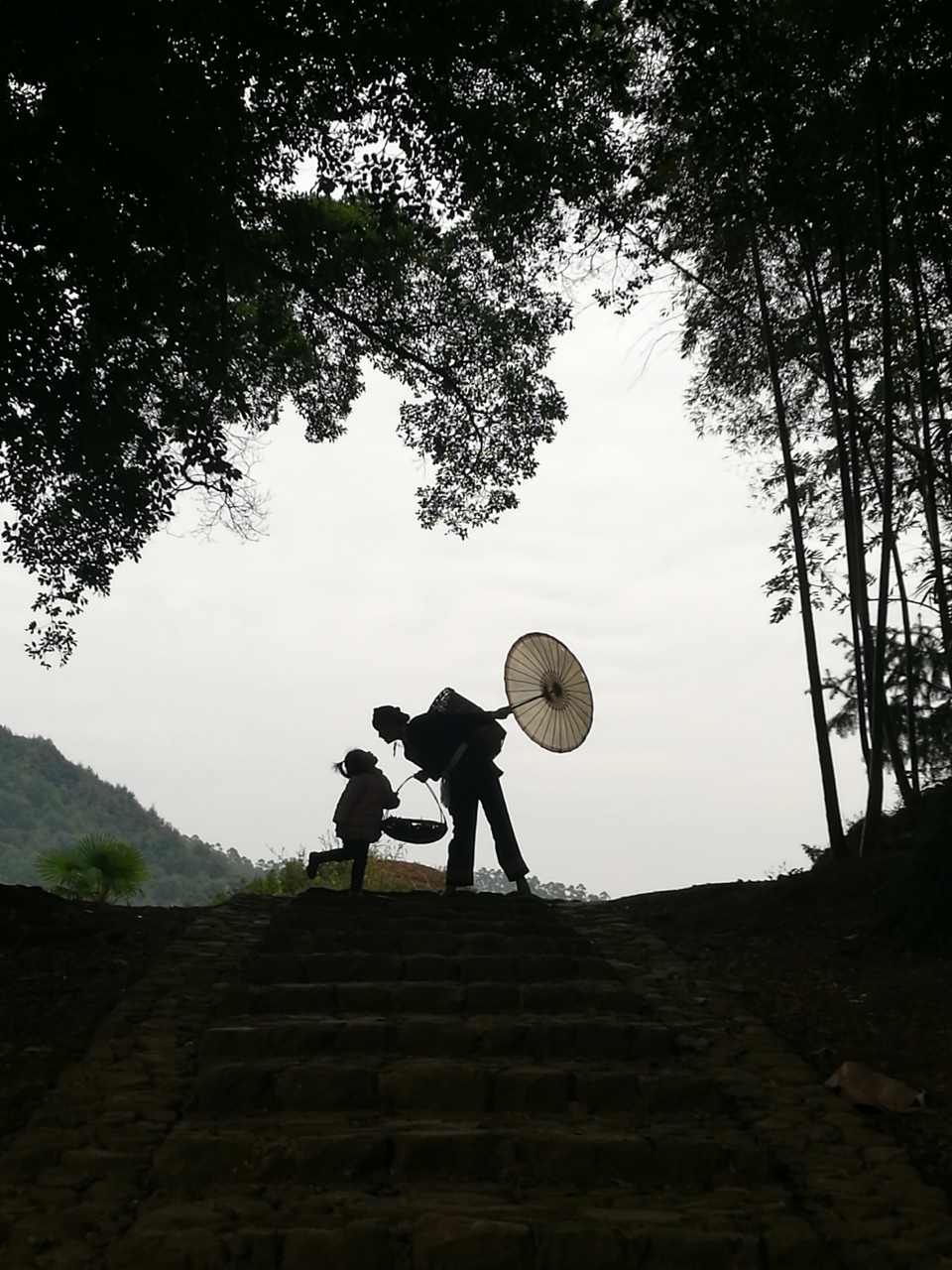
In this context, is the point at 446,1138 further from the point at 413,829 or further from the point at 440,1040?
the point at 413,829

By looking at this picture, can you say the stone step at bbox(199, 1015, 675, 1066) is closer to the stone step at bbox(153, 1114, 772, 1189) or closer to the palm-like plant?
the stone step at bbox(153, 1114, 772, 1189)

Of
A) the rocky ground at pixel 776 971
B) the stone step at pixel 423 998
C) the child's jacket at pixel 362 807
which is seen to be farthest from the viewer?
the child's jacket at pixel 362 807

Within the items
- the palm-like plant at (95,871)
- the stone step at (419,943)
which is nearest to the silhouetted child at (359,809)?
the stone step at (419,943)

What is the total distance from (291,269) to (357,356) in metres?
1.33

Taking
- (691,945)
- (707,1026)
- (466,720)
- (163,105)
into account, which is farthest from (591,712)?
(163,105)

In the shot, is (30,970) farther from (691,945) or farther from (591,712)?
(591,712)

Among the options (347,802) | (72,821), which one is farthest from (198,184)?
(72,821)

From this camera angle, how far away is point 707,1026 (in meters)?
4.96

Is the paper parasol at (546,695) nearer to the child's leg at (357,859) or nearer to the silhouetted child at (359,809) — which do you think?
the silhouetted child at (359,809)

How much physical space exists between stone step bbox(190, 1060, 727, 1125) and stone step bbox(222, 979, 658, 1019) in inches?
31.2

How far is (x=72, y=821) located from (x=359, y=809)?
219 ft

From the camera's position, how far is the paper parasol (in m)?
8.48

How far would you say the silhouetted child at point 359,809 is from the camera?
7898 mm

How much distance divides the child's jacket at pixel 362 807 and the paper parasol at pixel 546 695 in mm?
1252
